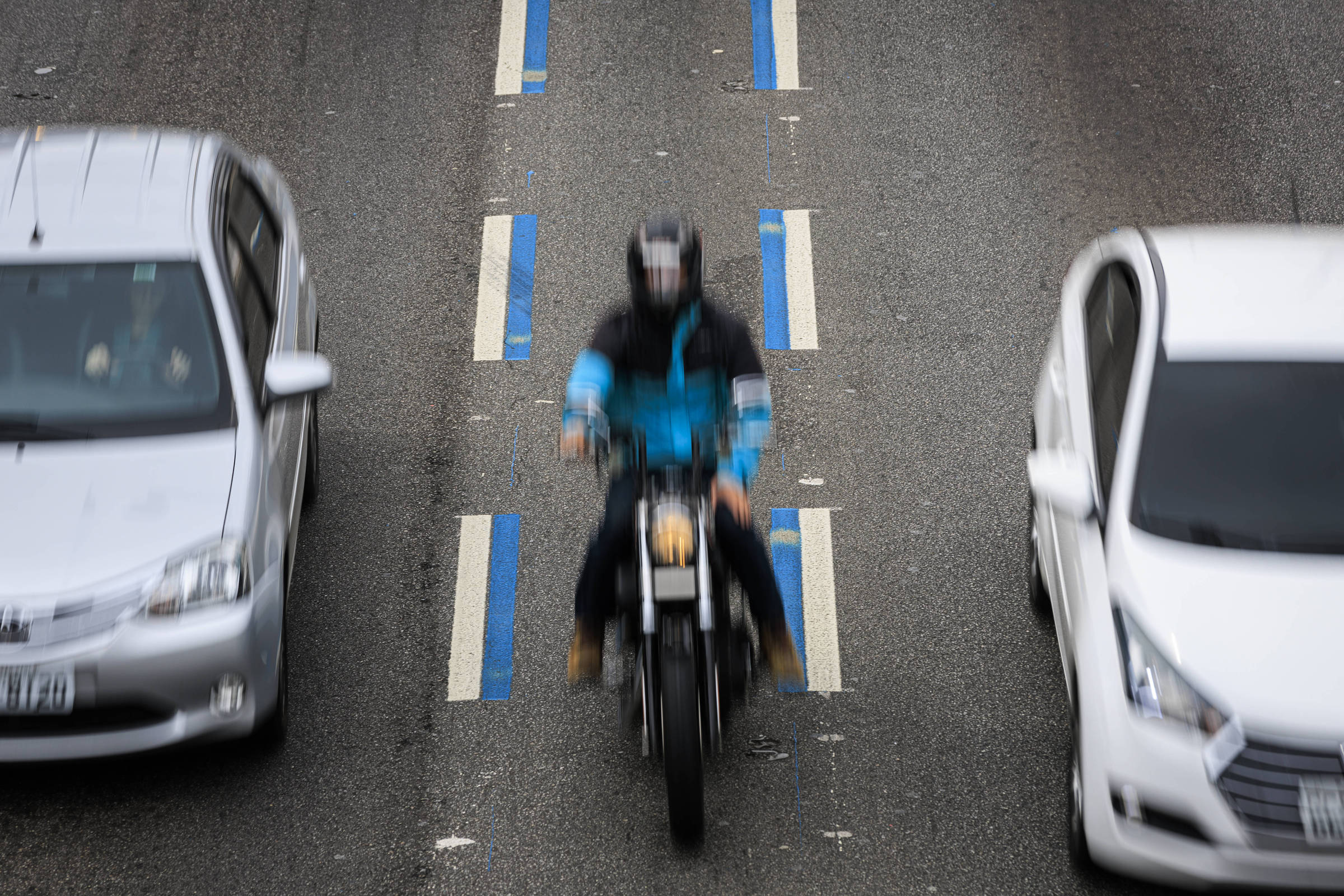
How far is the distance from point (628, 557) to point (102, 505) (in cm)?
200

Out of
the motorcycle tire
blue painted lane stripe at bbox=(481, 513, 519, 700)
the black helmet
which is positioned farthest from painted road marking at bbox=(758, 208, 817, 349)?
the motorcycle tire

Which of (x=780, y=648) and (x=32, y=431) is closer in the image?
(x=780, y=648)

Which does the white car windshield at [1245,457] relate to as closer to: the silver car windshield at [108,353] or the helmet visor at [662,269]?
the helmet visor at [662,269]

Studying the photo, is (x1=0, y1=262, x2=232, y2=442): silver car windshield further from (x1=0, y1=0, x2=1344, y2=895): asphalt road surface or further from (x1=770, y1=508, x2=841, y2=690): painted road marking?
(x1=770, y1=508, x2=841, y2=690): painted road marking

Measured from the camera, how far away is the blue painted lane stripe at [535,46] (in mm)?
10789

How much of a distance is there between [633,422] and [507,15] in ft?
23.6

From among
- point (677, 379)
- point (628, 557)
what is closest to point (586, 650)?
point (628, 557)

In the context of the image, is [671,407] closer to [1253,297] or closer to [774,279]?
[1253,297]

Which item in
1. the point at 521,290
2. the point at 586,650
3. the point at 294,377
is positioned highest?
the point at 521,290

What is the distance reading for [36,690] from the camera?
203 inches

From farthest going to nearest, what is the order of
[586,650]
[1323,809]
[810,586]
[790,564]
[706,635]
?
1. [790,564]
2. [810,586]
3. [586,650]
4. [706,635]
5. [1323,809]

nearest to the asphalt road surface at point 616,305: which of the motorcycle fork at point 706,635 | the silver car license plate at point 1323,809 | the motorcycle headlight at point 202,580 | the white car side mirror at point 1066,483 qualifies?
the motorcycle fork at point 706,635

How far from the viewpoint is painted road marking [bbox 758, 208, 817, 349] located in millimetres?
8445

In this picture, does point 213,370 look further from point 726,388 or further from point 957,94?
point 957,94
